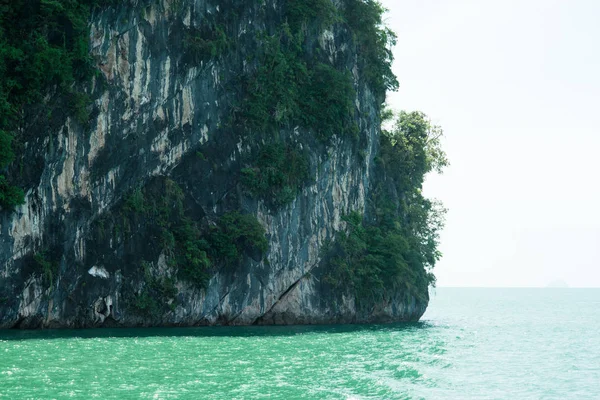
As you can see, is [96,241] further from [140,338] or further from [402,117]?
[402,117]

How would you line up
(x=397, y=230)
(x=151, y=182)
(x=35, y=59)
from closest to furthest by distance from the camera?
(x=35, y=59), (x=151, y=182), (x=397, y=230)

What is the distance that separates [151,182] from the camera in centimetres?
2778

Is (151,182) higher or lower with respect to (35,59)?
lower

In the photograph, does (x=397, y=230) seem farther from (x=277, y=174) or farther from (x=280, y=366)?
(x=280, y=366)

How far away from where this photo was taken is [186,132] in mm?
28500

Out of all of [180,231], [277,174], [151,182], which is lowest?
[180,231]

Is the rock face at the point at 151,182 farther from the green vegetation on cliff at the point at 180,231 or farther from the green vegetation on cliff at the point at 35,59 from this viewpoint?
the green vegetation on cliff at the point at 35,59

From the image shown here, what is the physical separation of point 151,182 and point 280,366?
12452mm

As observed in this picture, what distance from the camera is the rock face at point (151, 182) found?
24250 millimetres

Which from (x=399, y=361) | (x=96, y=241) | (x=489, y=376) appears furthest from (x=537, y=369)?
(x=96, y=241)

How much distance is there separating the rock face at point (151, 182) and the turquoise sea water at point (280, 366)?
168 cm

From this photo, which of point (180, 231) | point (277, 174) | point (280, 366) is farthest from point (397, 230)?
point (280, 366)

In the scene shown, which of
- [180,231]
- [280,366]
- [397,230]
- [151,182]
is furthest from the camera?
[397,230]

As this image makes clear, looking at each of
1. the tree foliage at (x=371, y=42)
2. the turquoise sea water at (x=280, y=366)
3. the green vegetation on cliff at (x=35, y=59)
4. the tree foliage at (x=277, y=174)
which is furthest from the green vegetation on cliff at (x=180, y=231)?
the tree foliage at (x=371, y=42)
